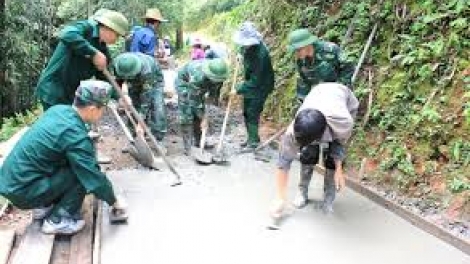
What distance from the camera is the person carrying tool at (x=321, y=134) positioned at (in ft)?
14.9

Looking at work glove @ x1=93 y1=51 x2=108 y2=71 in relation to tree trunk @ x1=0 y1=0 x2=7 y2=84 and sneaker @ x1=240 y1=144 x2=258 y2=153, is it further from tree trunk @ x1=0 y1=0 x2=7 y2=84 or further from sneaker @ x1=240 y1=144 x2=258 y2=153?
tree trunk @ x1=0 y1=0 x2=7 y2=84

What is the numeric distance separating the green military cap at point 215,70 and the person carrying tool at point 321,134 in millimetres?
1928

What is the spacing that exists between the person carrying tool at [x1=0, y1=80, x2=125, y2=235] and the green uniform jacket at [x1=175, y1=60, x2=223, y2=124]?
274cm

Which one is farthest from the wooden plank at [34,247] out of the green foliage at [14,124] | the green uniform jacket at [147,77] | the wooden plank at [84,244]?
the green foliage at [14,124]

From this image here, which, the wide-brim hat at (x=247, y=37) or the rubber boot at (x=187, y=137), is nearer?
the wide-brim hat at (x=247, y=37)

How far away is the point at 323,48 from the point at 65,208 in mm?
3248

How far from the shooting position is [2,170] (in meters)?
4.58

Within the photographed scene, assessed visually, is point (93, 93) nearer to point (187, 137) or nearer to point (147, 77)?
point (147, 77)

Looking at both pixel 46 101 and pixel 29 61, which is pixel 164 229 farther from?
pixel 29 61

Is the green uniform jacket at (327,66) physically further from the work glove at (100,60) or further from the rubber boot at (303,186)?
the work glove at (100,60)

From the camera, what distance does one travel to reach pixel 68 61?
6.02 m

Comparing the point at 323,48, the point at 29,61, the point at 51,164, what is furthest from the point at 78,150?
the point at 29,61

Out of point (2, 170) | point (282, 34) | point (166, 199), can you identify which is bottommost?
point (166, 199)

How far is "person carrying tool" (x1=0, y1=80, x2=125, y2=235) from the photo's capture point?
174 inches
